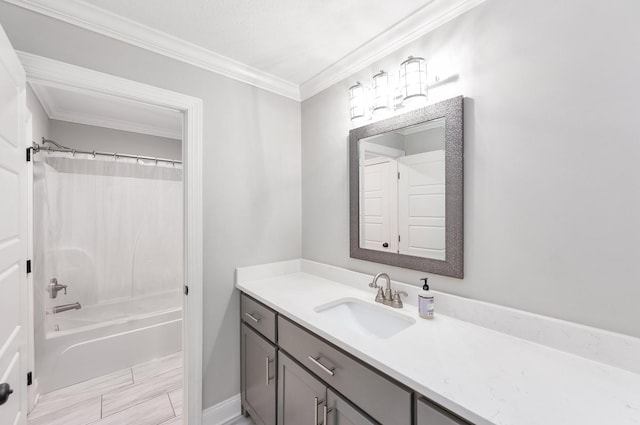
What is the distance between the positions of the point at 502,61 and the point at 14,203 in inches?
83.9

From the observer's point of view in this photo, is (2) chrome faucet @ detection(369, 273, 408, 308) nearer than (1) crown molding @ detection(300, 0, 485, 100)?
No

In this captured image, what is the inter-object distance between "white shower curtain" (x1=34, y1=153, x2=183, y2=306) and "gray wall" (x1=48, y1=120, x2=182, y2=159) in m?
0.42

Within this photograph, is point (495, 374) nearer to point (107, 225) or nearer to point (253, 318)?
point (253, 318)

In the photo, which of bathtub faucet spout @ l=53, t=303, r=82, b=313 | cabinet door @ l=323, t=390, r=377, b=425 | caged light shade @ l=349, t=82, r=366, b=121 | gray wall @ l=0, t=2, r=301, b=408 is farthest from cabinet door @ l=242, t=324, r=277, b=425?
bathtub faucet spout @ l=53, t=303, r=82, b=313

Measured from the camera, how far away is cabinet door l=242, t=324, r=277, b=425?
150cm

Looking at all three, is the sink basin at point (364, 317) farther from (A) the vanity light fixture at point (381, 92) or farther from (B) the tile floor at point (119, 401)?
(B) the tile floor at point (119, 401)

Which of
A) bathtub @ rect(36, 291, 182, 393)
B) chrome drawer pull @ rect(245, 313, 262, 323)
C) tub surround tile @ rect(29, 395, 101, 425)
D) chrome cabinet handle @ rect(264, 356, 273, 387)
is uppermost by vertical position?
chrome drawer pull @ rect(245, 313, 262, 323)

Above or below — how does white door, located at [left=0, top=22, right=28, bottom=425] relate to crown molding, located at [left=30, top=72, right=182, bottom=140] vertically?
below

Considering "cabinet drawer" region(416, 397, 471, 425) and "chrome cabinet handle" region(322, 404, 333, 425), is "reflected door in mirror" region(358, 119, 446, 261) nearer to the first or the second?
"cabinet drawer" region(416, 397, 471, 425)

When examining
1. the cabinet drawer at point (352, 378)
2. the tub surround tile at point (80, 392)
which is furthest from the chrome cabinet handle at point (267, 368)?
the tub surround tile at point (80, 392)

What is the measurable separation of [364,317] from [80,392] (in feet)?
7.56

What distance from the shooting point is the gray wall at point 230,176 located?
61.2 inches

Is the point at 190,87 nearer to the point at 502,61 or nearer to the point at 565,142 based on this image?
the point at 502,61

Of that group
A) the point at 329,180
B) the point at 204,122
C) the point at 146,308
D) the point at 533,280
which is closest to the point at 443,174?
the point at 533,280
